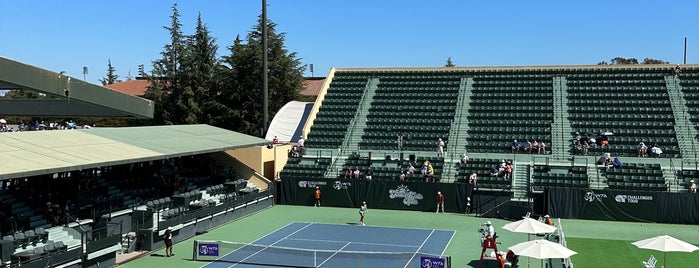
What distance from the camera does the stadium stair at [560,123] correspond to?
142 ft

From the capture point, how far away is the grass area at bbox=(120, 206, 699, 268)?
25.1m

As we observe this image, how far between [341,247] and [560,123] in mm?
24725

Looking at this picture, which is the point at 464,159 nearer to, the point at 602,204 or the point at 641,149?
the point at 602,204

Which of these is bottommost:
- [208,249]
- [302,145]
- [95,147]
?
[208,249]

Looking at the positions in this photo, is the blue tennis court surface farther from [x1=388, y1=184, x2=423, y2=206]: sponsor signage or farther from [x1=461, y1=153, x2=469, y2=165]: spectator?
[x1=461, y1=153, x2=469, y2=165]: spectator

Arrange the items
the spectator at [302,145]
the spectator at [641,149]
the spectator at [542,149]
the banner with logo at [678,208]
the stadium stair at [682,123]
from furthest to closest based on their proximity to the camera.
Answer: the spectator at [302,145] < the spectator at [542,149] < the spectator at [641,149] < the stadium stair at [682,123] < the banner with logo at [678,208]

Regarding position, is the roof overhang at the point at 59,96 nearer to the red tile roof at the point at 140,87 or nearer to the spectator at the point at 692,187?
the spectator at the point at 692,187

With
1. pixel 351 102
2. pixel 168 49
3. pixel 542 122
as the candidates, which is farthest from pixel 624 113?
pixel 168 49

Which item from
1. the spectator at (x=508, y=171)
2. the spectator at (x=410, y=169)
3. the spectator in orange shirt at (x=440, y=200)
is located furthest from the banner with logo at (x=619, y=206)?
the spectator at (x=410, y=169)

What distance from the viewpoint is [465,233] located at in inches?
1235

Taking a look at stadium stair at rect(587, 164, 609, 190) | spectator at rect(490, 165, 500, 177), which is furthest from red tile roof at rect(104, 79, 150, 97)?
stadium stair at rect(587, 164, 609, 190)

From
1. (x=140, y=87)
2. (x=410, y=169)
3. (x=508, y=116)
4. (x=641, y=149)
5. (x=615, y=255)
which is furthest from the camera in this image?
(x=140, y=87)

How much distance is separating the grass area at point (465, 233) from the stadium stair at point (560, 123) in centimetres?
864

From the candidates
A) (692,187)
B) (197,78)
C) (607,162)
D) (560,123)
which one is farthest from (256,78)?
(692,187)
